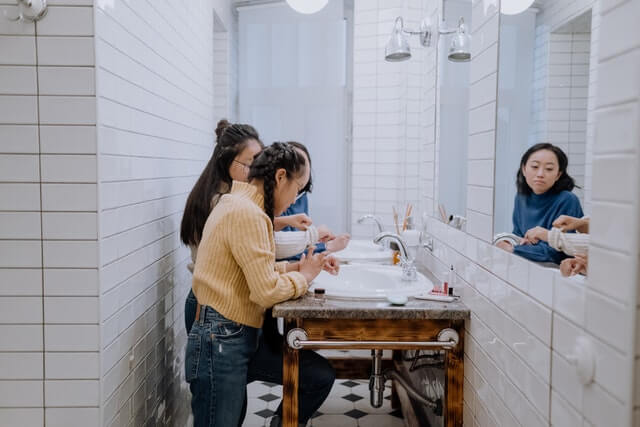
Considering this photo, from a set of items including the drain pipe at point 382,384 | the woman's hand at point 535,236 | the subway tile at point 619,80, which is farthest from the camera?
the drain pipe at point 382,384

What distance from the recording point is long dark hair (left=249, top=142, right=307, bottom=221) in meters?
1.90

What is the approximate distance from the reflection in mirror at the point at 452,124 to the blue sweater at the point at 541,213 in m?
0.57

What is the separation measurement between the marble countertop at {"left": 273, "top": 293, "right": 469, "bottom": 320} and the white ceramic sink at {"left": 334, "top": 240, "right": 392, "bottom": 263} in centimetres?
104

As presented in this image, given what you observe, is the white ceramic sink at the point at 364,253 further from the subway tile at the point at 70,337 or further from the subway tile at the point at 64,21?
the subway tile at the point at 64,21

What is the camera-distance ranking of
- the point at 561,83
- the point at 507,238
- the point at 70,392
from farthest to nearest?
the point at 70,392
the point at 507,238
the point at 561,83

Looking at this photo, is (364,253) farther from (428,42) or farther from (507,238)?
(507,238)

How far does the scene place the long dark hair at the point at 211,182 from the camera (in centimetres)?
229

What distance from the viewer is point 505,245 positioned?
1537 millimetres

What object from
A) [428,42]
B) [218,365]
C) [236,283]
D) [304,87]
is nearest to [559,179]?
[236,283]

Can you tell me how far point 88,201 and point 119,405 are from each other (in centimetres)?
69

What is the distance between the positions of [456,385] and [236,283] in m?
0.81

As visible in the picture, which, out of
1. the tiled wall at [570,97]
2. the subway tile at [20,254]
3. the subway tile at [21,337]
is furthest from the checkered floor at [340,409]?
the tiled wall at [570,97]

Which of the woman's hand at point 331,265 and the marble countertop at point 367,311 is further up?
the woman's hand at point 331,265

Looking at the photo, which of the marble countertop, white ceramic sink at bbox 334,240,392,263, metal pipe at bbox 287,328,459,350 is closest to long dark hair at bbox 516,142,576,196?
the marble countertop
